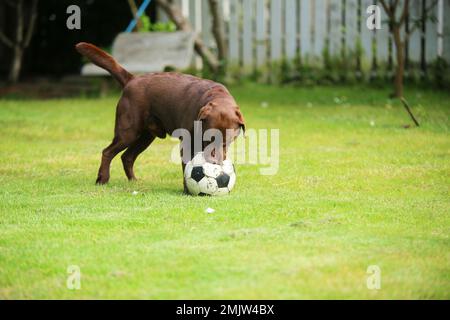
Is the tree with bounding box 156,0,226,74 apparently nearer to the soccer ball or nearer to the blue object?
the blue object

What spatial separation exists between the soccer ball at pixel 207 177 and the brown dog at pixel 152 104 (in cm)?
9

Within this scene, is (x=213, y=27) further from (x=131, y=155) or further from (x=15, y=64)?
(x=131, y=155)

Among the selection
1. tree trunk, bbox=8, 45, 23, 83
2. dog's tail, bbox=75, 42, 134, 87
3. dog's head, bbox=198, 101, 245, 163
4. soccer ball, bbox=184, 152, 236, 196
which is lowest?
tree trunk, bbox=8, 45, 23, 83

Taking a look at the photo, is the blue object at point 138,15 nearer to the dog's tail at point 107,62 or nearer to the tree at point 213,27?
the tree at point 213,27

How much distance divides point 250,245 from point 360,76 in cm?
970

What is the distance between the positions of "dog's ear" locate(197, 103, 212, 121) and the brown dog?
7 centimetres

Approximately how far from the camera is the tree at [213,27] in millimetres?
14438

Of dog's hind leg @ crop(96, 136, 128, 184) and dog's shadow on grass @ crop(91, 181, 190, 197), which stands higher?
dog's hind leg @ crop(96, 136, 128, 184)

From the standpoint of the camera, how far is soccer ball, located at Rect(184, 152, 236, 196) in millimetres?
6578

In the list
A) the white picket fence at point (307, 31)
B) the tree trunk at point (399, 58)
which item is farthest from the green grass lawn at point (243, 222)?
the white picket fence at point (307, 31)

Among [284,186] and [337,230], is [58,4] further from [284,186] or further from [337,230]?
[337,230]

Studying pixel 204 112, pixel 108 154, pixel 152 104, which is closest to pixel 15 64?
pixel 108 154

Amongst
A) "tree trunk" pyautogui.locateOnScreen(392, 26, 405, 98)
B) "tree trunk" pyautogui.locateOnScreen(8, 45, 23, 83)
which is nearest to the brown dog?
"tree trunk" pyautogui.locateOnScreen(392, 26, 405, 98)
